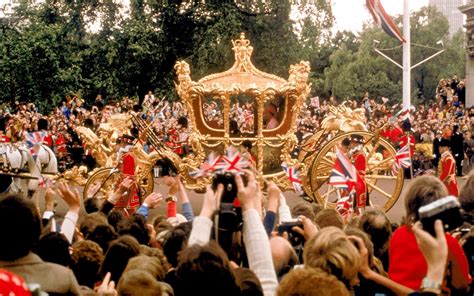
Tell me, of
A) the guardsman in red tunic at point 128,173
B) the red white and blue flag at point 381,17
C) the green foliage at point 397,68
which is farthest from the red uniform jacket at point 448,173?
the green foliage at point 397,68

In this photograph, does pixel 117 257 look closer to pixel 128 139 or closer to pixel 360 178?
pixel 360 178

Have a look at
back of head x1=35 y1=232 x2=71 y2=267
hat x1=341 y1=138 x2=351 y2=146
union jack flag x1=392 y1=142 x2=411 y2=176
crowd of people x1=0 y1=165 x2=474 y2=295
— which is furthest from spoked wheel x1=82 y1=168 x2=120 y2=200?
back of head x1=35 y1=232 x2=71 y2=267

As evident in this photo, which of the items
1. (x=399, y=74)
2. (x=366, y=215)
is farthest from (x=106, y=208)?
(x=399, y=74)

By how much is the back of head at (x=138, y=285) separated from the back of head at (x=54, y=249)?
0.75 metres

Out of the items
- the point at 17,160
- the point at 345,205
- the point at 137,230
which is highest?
the point at 17,160

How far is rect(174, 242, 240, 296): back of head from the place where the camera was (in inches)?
148

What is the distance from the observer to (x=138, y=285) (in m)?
4.32

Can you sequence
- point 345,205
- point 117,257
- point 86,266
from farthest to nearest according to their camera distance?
point 345,205 < point 86,266 < point 117,257

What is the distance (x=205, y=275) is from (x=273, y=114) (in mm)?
11155

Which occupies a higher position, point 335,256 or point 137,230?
point 335,256

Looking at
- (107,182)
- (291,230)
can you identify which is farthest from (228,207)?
(107,182)

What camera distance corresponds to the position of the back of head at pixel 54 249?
5000 mm

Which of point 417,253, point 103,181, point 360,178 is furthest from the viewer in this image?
point 103,181

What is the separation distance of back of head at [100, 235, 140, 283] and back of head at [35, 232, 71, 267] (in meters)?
0.30
